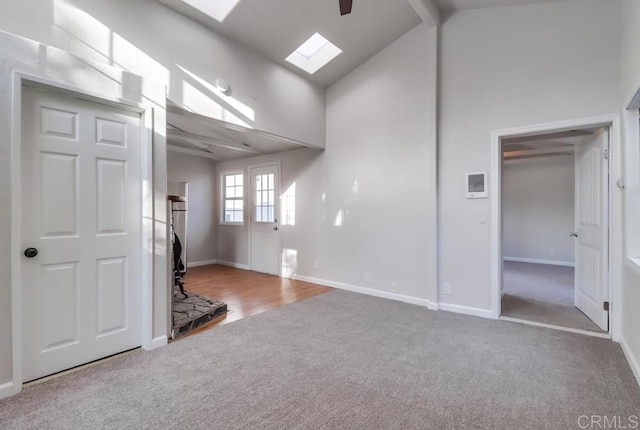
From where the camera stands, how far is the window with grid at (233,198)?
6574mm

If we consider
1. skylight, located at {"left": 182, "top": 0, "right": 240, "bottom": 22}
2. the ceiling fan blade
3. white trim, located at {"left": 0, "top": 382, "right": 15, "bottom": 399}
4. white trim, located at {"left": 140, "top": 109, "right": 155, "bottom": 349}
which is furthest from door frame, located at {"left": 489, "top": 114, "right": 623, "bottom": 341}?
white trim, located at {"left": 0, "top": 382, "right": 15, "bottom": 399}

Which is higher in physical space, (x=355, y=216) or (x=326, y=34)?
(x=326, y=34)

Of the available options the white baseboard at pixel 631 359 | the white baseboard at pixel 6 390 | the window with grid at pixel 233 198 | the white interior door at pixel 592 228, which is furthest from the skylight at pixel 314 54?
the white baseboard at pixel 631 359

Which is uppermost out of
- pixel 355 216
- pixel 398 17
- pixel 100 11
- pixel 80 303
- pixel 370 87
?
pixel 398 17

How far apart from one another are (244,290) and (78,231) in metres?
2.65

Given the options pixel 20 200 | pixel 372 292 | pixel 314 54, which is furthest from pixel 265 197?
pixel 20 200

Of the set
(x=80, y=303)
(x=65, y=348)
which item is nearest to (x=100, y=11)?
(x=80, y=303)

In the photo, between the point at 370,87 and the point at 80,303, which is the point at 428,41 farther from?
the point at 80,303

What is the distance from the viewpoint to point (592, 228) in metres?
3.31

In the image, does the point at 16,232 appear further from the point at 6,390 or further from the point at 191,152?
the point at 191,152

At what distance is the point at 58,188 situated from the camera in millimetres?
2230

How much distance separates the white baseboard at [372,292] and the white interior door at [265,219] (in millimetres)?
700

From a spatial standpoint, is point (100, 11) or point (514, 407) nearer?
point (514, 407)

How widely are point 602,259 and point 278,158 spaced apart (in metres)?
4.74
